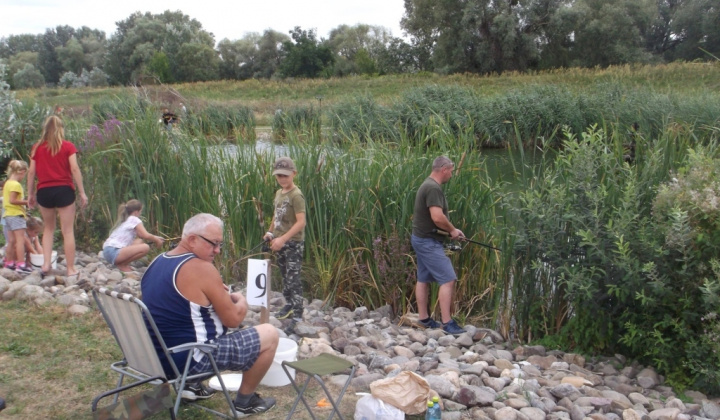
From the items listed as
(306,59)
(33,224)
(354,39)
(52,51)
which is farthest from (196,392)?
(52,51)

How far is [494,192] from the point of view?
21.7 ft

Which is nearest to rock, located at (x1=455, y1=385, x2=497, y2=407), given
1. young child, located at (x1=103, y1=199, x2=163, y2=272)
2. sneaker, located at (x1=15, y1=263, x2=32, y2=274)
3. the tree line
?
young child, located at (x1=103, y1=199, x2=163, y2=272)

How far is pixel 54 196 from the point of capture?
7.09m

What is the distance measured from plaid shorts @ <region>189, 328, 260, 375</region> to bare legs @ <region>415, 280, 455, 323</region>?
2.70 metres

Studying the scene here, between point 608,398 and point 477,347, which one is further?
point 477,347

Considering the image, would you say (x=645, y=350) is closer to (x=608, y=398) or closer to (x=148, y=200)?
(x=608, y=398)

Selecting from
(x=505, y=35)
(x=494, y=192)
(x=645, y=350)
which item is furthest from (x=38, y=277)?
(x=505, y=35)

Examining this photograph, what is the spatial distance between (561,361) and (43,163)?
17.2ft

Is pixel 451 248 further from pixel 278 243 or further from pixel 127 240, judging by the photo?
pixel 127 240

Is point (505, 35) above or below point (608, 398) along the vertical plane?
above

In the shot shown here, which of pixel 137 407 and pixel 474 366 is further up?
pixel 137 407

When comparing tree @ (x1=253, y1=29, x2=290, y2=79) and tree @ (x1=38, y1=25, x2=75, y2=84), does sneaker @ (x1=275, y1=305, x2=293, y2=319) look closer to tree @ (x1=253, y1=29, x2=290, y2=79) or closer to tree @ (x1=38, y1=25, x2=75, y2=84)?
tree @ (x1=253, y1=29, x2=290, y2=79)

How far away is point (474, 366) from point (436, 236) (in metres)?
1.49

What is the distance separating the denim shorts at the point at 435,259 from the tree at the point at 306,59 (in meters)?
54.0
